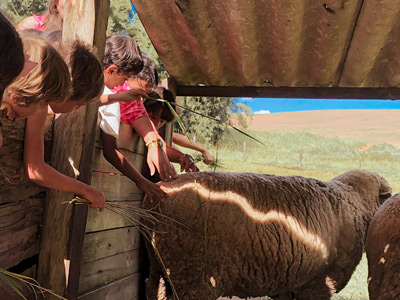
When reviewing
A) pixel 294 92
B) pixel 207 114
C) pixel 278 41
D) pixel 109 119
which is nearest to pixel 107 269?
pixel 109 119

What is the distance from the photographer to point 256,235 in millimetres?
3246

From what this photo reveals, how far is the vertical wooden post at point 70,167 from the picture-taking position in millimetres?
1902

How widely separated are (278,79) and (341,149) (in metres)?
18.8

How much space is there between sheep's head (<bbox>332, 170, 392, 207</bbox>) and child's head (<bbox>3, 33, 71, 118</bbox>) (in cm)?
366

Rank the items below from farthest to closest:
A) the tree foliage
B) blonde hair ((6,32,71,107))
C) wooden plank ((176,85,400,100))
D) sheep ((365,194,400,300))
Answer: the tree foliage → wooden plank ((176,85,400,100)) → sheep ((365,194,400,300)) → blonde hair ((6,32,71,107))

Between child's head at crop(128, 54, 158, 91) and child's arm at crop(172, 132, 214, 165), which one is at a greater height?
child's head at crop(128, 54, 158, 91)

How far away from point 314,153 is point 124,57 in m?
19.5

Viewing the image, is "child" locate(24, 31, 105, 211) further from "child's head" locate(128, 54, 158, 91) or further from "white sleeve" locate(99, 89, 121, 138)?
"child's head" locate(128, 54, 158, 91)

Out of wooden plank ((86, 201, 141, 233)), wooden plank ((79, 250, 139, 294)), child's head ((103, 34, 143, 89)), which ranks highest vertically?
child's head ((103, 34, 143, 89))

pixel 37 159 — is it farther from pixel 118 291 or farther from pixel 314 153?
pixel 314 153

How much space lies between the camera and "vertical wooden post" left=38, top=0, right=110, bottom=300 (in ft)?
6.24

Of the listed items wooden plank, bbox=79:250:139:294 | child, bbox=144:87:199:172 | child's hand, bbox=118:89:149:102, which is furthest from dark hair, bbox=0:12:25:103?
child, bbox=144:87:199:172

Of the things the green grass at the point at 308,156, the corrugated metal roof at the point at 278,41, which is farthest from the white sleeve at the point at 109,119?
the green grass at the point at 308,156

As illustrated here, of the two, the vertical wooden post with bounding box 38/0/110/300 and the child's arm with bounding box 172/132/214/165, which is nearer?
the vertical wooden post with bounding box 38/0/110/300
